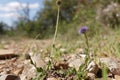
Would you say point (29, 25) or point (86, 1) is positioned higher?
point (86, 1)

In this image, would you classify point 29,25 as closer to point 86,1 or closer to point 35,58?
point 86,1

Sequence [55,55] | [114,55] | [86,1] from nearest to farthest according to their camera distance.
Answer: [55,55] → [114,55] → [86,1]

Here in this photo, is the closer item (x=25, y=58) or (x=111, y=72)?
Answer: (x=111, y=72)

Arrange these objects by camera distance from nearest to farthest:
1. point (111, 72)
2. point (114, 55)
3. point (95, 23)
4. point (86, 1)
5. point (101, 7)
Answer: point (111, 72) → point (114, 55) → point (95, 23) → point (86, 1) → point (101, 7)

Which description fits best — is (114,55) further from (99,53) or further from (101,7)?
(101,7)

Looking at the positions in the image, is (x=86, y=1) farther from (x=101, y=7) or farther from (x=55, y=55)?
(x=55, y=55)

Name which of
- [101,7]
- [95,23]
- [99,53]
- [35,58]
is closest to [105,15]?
[101,7]

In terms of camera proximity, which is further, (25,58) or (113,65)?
(25,58)

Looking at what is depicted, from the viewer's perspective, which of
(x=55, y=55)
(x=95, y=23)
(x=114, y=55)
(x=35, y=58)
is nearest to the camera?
(x=35, y=58)

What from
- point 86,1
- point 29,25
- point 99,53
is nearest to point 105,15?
point 86,1

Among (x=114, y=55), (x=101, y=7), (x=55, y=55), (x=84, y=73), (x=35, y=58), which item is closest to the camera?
(x=84, y=73)
